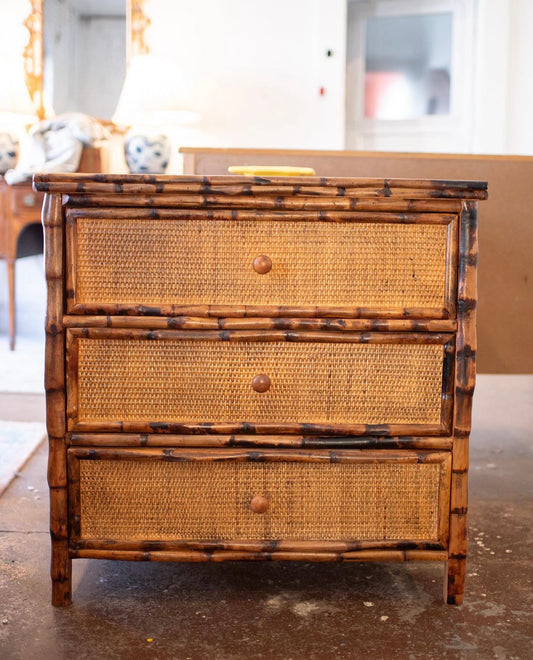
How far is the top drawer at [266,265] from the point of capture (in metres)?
1.27

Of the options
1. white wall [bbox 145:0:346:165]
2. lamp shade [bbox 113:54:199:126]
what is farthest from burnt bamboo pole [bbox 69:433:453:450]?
white wall [bbox 145:0:346:165]

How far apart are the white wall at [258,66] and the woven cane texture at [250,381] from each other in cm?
356

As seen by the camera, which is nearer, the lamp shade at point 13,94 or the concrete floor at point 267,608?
the concrete floor at point 267,608

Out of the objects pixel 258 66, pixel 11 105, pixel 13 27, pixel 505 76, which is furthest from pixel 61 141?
pixel 505 76

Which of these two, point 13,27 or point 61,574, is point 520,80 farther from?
point 61,574

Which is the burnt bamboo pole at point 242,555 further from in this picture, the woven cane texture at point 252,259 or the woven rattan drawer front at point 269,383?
the woven cane texture at point 252,259

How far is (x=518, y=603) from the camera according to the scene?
1341 millimetres

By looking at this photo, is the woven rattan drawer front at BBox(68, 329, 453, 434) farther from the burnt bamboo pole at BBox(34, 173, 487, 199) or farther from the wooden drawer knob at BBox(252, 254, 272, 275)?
the burnt bamboo pole at BBox(34, 173, 487, 199)

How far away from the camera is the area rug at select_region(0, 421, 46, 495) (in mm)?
2057

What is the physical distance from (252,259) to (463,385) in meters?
0.41

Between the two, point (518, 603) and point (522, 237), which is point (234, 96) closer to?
point (522, 237)

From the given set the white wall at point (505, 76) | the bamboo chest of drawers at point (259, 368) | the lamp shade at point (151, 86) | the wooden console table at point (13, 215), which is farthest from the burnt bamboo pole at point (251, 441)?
the white wall at point (505, 76)

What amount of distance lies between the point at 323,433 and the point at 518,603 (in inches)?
18.1

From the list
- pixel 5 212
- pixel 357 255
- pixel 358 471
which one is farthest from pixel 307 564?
pixel 5 212
